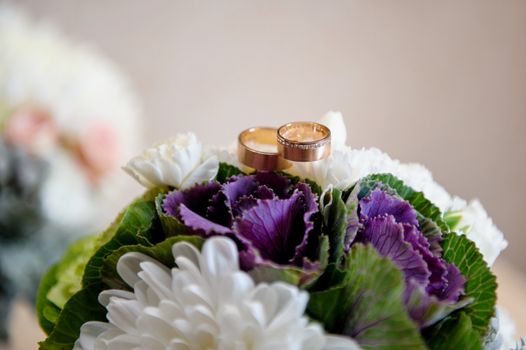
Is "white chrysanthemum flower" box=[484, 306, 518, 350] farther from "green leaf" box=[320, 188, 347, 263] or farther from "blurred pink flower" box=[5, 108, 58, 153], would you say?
"blurred pink flower" box=[5, 108, 58, 153]

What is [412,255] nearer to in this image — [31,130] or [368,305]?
[368,305]

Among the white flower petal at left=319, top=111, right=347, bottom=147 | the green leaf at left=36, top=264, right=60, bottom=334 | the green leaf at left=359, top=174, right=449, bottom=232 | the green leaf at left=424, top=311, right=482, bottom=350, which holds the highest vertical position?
the white flower petal at left=319, top=111, right=347, bottom=147

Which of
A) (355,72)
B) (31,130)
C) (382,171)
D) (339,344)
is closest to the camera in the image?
(339,344)

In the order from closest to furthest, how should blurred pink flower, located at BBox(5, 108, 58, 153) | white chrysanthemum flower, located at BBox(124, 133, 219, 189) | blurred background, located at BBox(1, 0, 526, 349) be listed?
white chrysanthemum flower, located at BBox(124, 133, 219, 189)
blurred pink flower, located at BBox(5, 108, 58, 153)
blurred background, located at BBox(1, 0, 526, 349)

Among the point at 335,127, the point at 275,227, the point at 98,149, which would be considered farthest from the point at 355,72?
the point at 275,227

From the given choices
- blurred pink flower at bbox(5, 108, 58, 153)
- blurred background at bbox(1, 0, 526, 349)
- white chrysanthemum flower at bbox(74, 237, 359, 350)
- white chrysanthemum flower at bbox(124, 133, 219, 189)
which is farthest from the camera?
blurred background at bbox(1, 0, 526, 349)

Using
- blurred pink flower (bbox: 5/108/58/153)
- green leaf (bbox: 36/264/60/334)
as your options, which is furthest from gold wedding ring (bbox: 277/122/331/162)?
blurred pink flower (bbox: 5/108/58/153)

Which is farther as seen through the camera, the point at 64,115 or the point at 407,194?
the point at 64,115
